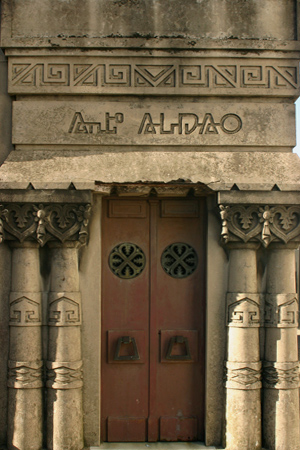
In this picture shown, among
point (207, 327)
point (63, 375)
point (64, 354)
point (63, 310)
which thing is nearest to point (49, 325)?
point (63, 310)

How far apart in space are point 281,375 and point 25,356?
8.83 ft

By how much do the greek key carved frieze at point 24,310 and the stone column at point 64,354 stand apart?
5.8 inches

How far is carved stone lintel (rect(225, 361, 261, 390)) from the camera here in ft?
18.1

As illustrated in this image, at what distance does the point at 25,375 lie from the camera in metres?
5.48

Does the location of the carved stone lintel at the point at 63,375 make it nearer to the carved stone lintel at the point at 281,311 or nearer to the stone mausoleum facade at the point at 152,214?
the stone mausoleum facade at the point at 152,214

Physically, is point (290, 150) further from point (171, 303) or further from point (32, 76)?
point (32, 76)

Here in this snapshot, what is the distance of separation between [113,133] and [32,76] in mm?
1115

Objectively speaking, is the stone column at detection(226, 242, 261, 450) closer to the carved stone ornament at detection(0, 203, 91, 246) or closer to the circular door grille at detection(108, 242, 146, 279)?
the circular door grille at detection(108, 242, 146, 279)

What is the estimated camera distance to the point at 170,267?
600 cm

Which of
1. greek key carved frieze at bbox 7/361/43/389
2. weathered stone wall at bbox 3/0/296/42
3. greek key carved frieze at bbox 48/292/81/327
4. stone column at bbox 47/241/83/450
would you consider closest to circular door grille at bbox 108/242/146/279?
stone column at bbox 47/241/83/450

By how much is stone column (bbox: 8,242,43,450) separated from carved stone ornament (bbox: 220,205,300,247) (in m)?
2.09

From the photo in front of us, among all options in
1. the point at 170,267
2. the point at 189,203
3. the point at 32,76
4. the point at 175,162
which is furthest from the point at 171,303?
the point at 32,76

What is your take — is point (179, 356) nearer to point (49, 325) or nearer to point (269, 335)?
point (269, 335)

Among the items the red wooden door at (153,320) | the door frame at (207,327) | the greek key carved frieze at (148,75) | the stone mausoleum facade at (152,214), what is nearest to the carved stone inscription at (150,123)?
the stone mausoleum facade at (152,214)
